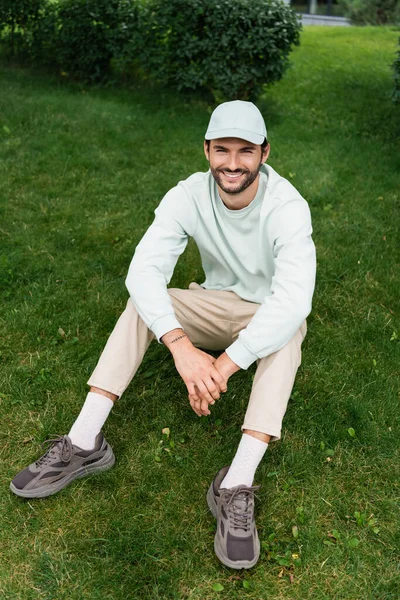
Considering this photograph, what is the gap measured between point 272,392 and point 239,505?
0.55m

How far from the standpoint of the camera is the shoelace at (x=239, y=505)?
2.87 metres

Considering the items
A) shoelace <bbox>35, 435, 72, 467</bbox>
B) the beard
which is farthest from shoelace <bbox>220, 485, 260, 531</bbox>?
the beard

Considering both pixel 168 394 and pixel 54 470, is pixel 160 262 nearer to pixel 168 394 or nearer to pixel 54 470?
pixel 168 394

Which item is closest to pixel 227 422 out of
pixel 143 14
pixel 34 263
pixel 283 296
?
pixel 283 296

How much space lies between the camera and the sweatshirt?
303 centimetres

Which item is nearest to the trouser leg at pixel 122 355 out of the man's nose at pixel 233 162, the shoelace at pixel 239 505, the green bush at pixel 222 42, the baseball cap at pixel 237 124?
the shoelace at pixel 239 505

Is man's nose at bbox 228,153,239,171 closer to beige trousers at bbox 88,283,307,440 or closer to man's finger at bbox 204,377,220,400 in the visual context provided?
beige trousers at bbox 88,283,307,440

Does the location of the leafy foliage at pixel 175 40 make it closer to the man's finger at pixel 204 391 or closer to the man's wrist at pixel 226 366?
the man's wrist at pixel 226 366

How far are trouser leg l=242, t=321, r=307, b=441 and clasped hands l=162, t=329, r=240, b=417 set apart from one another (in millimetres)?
150

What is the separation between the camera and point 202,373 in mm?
3004

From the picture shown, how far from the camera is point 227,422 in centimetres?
370

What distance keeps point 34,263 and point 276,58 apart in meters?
4.81

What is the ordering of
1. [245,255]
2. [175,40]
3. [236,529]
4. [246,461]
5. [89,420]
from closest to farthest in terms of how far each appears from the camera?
[236,529] → [246,461] → [89,420] → [245,255] → [175,40]

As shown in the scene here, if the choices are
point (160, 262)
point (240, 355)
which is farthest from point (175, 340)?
point (160, 262)
